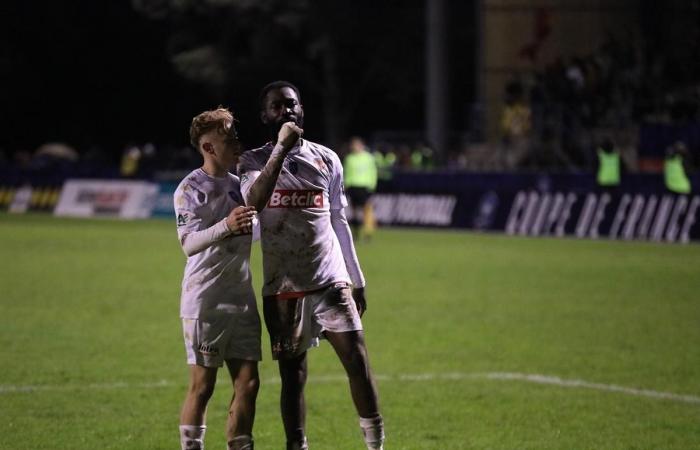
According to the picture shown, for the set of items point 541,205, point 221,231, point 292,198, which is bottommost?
point 541,205

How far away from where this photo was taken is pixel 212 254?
7.17 meters

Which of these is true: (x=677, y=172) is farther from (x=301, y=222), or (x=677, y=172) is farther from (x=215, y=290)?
(x=215, y=290)

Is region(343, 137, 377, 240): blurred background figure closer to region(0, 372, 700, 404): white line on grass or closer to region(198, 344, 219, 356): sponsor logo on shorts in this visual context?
region(0, 372, 700, 404): white line on grass

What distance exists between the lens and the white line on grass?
35.7ft

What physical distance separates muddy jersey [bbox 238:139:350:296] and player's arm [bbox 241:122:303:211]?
0.83 feet

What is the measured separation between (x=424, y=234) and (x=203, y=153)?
24.5 meters

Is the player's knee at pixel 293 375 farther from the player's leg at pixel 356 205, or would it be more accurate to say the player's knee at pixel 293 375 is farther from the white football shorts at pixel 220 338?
the player's leg at pixel 356 205

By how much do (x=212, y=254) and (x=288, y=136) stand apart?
0.72 m

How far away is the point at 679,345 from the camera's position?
Answer: 44.7 ft

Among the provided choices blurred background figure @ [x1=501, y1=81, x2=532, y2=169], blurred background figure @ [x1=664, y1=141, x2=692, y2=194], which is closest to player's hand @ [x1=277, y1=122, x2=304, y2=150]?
blurred background figure @ [x1=664, y1=141, x2=692, y2=194]

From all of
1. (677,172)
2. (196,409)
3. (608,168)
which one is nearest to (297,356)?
(196,409)

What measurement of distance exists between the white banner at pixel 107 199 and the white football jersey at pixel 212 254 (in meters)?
33.0

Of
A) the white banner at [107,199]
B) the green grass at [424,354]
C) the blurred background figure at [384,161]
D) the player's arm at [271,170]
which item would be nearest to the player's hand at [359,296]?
the player's arm at [271,170]

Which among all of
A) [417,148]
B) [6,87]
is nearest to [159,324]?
[417,148]
